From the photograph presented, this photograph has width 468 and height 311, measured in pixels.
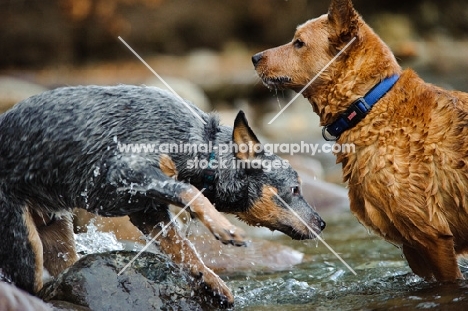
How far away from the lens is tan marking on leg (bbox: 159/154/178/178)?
5000mm

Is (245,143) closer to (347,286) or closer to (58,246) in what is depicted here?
(347,286)

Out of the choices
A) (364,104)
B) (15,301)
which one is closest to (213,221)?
(15,301)

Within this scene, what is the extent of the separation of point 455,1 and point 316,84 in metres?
16.0

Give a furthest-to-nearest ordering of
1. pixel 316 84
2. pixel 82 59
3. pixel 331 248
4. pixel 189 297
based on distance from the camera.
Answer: pixel 82 59 < pixel 331 248 < pixel 316 84 < pixel 189 297

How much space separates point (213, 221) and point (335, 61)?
1.73 metres

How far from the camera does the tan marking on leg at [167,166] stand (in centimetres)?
500

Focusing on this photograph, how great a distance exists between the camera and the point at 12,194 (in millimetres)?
5148

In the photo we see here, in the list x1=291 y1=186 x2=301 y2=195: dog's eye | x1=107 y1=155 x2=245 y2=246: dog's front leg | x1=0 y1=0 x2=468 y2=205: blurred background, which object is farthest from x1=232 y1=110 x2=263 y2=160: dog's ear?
x1=0 y1=0 x2=468 y2=205: blurred background

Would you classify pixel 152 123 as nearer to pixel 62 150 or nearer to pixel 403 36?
pixel 62 150

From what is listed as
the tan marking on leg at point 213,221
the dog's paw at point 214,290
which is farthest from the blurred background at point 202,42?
the tan marking on leg at point 213,221

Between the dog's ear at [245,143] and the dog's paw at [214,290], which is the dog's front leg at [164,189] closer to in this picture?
the dog's ear at [245,143]

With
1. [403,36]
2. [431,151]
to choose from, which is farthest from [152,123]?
[403,36]

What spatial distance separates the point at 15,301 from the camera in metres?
4.15

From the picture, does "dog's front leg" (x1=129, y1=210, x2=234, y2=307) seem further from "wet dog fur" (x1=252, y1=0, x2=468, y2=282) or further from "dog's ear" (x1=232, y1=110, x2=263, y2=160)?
"wet dog fur" (x1=252, y1=0, x2=468, y2=282)
